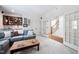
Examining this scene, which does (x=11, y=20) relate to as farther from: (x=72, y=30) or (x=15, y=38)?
(x=72, y=30)

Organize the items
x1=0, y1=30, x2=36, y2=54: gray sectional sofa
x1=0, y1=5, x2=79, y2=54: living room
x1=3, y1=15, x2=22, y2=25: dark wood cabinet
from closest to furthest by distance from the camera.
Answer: x1=0, y1=5, x2=79, y2=54: living room → x1=0, y1=30, x2=36, y2=54: gray sectional sofa → x1=3, y1=15, x2=22, y2=25: dark wood cabinet

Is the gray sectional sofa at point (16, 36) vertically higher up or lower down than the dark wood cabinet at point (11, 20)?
lower down

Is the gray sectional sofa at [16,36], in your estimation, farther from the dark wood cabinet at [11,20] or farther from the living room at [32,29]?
the dark wood cabinet at [11,20]

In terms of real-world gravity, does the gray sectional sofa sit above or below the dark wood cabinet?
below

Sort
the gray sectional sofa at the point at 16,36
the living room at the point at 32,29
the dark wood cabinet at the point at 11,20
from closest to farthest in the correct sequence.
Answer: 1. the living room at the point at 32,29
2. the gray sectional sofa at the point at 16,36
3. the dark wood cabinet at the point at 11,20

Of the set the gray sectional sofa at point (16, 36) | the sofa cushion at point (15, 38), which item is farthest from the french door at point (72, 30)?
the sofa cushion at point (15, 38)

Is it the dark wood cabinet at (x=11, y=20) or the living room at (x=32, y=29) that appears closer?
the living room at (x=32, y=29)

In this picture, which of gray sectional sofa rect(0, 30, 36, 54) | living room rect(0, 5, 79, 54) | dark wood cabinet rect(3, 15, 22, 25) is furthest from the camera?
dark wood cabinet rect(3, 15, 22, 25)

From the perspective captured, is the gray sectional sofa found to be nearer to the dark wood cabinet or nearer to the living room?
the living room

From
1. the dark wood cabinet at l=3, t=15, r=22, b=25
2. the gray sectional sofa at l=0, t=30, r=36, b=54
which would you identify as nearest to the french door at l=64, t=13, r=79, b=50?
the gray sectional sofa at l=0, t=30, r=36, b=54

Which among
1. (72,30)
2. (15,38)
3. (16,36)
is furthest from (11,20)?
(72,30)

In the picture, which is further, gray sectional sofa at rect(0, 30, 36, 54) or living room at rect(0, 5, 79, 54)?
gray sectional sofa at rect(0, 30, 36, 54)
